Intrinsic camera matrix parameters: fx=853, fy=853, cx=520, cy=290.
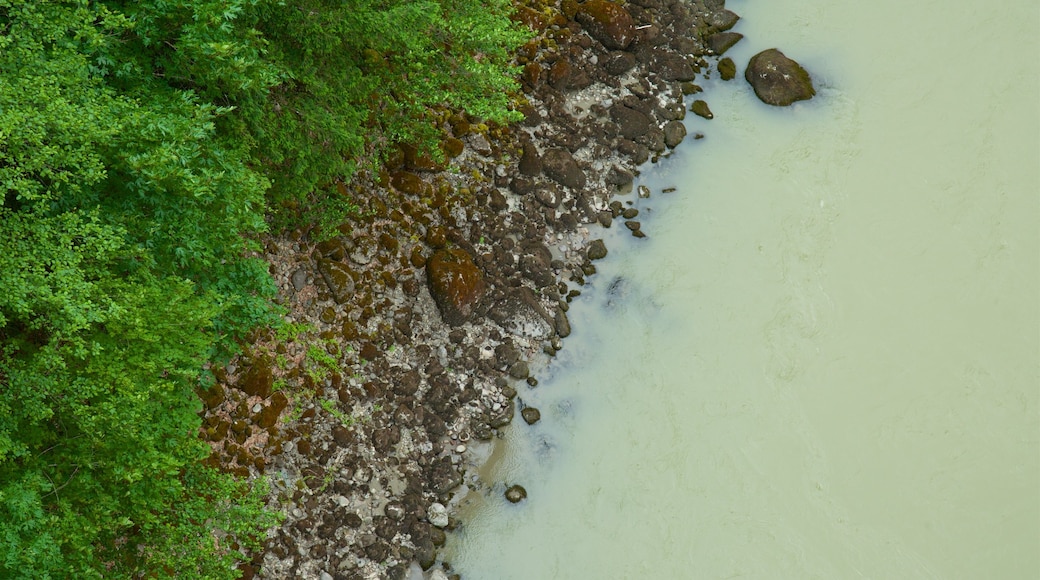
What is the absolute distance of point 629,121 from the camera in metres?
16.5

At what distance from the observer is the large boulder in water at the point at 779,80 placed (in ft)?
55.6

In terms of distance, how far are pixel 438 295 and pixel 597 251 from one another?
10.3 ft

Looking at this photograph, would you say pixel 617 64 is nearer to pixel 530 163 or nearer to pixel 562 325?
pixel 530 163

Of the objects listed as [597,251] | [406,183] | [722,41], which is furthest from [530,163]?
[722,41]

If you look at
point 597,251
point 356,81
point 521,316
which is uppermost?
point 356,81

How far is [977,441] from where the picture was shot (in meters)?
14.4

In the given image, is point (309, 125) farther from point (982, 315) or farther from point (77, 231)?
point (982, 315)

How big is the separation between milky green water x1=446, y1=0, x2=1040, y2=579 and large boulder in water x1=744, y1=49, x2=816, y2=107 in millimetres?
261

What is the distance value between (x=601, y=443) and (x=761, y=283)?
4.23 m

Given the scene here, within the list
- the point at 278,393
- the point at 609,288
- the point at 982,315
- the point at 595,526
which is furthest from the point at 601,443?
the point at 982,315

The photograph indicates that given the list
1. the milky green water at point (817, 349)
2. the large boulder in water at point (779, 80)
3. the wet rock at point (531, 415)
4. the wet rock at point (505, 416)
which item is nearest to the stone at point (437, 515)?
the milky green water at point (817, 349)

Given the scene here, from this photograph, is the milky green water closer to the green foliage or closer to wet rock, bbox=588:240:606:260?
wet rock, bbox=588:240:606:260

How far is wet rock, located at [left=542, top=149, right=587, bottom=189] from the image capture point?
52.0ft

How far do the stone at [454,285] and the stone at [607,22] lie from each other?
5715 millimetres
